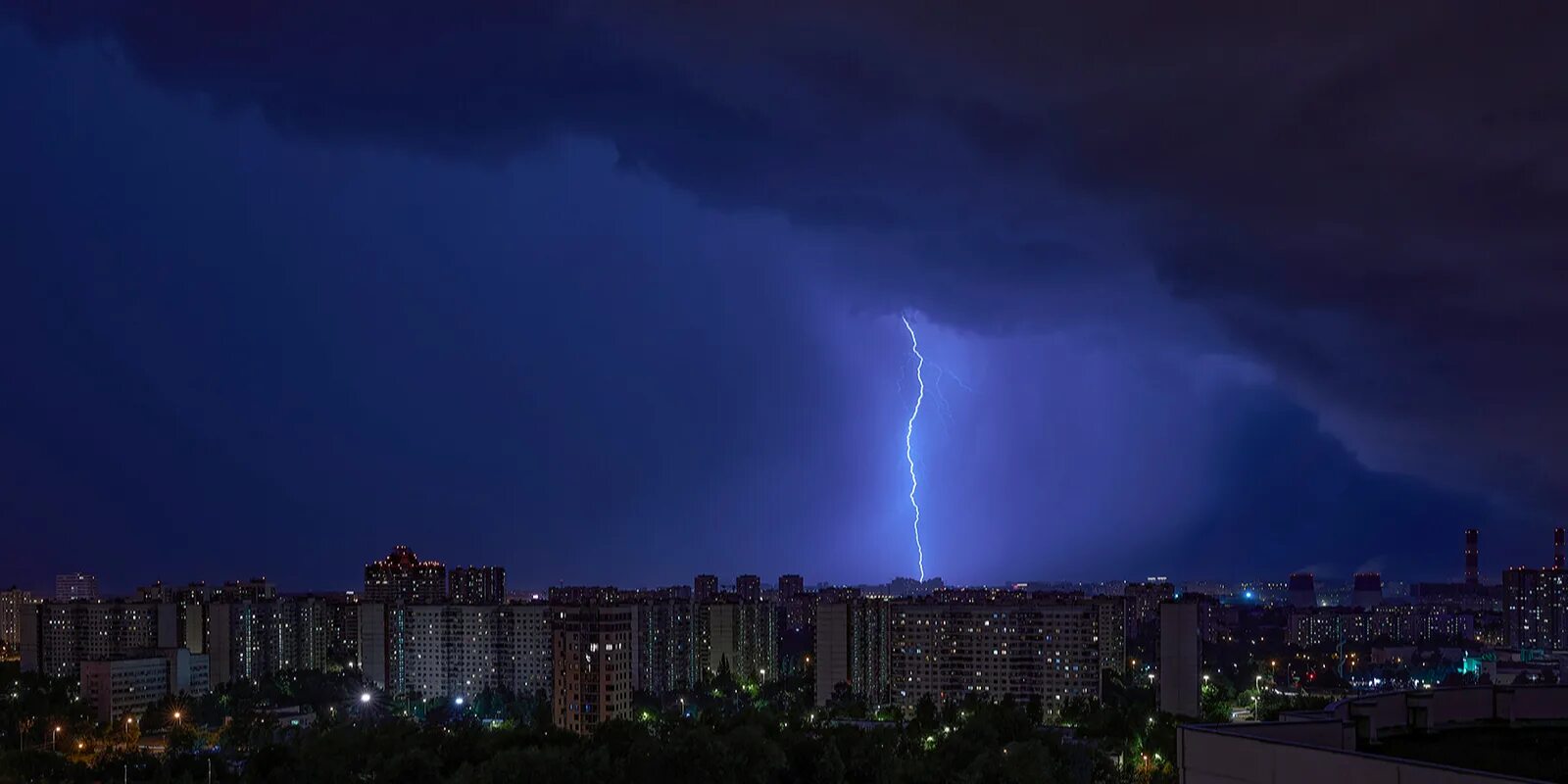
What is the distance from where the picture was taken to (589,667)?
2780 centimetres

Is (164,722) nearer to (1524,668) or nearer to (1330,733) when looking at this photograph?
(1330,733)

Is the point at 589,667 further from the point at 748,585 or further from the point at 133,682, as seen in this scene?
the point at 748,585

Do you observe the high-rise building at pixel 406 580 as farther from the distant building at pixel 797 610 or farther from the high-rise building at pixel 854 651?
the high-rise building at pixel 854 651

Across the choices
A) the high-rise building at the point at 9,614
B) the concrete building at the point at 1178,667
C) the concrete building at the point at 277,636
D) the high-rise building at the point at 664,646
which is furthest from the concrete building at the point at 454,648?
the high-rise building at the point at 9,614

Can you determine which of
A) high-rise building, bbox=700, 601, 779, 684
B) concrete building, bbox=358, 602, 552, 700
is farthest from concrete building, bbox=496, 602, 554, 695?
high-rise building, bbox=700, 601, 779, 684

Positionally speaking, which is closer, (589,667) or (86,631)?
(589,667)

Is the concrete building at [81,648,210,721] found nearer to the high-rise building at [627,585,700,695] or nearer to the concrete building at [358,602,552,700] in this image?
the concrete building at [358,602,552,700]

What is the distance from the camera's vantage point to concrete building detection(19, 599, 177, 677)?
144 ft

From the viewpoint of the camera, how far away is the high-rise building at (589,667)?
2764 cm

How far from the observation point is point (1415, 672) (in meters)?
44.7

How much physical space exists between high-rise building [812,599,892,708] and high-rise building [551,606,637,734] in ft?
29.2

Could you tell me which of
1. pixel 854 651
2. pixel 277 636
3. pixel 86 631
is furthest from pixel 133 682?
pixel 854 651

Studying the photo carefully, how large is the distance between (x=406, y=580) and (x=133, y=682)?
733 inches

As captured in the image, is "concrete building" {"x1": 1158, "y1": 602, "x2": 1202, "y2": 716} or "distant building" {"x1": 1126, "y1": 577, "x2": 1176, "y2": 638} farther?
"distant building" {"x1": 1126, "y1": 577, "x2": 1176, "y2": 638}
